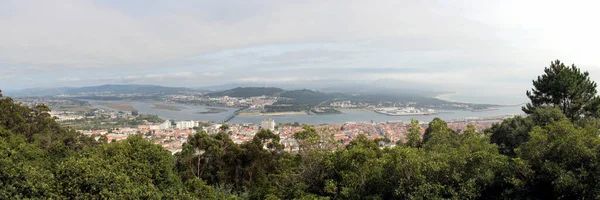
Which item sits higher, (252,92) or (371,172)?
(252,92)

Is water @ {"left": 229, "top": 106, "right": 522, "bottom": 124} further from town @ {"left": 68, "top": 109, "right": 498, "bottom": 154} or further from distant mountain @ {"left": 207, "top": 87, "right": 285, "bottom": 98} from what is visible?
distant mountain @ {"left": 207, "top": 87, "right": 285, "bottom": 98}

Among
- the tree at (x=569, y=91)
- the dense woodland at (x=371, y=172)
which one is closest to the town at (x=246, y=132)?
the tree at (x=569, y=91)

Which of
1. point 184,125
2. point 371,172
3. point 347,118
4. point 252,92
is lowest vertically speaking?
point 184,125

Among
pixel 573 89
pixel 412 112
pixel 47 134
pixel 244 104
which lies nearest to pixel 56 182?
pixel 47 134

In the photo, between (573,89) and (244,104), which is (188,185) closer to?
(573,89)

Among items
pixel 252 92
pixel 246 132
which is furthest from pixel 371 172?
pixel 252 92

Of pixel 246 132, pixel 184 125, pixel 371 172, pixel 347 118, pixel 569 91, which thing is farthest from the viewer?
pixel 347 118

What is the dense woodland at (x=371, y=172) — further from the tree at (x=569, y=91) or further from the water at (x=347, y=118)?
the water at (x=347, y=118)

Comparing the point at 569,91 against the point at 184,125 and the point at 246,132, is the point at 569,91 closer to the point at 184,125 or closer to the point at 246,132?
the point at 246,132

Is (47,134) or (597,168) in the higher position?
(597,168)
